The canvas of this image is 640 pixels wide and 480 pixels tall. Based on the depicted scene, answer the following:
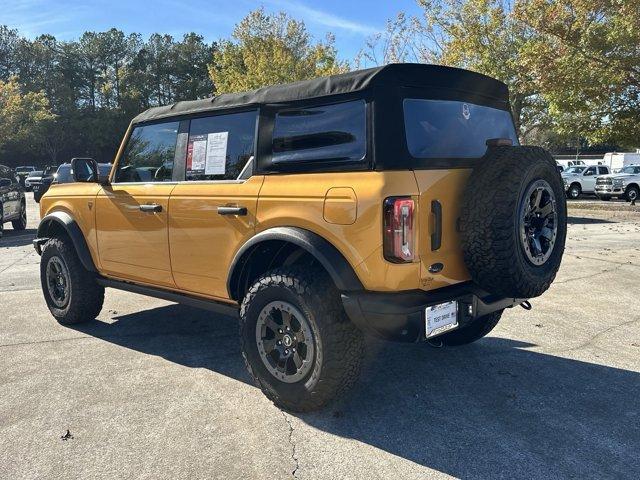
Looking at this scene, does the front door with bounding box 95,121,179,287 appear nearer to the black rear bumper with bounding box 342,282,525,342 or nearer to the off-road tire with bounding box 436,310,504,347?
Result: the black rear bumper with bounding box 342,282,525,342

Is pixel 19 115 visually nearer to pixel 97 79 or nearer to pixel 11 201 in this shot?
pixel 97 79

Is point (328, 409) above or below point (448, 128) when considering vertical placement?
below

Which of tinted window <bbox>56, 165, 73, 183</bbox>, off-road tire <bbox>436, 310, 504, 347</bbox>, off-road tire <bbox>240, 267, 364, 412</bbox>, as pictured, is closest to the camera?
off-road tire <bbox>240, 267, 364, 412</bbox>

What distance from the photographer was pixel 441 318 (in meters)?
2.99

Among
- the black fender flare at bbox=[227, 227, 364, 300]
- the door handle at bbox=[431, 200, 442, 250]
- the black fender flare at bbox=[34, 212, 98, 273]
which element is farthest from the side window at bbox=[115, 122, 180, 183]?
the door handle at bbox=[431, 200, 442, 250]

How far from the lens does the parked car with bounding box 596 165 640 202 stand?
76.0ft

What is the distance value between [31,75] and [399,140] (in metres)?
71.6

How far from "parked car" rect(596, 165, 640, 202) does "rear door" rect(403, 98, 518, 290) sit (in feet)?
75.7

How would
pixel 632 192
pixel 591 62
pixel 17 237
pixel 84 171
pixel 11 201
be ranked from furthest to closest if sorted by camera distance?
pixel 632 192
pixel 591 62
pixel 11 201
pixel 17 237
pixel 84 171

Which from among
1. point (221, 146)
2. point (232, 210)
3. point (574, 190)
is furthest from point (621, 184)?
point (232, 210)

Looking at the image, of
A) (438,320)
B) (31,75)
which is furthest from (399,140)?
(31,75)

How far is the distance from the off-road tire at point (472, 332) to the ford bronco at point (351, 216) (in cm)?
68

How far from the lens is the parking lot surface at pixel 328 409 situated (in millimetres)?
2754

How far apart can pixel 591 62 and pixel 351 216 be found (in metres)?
14.4
